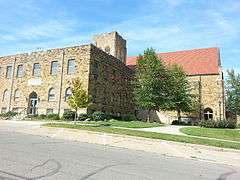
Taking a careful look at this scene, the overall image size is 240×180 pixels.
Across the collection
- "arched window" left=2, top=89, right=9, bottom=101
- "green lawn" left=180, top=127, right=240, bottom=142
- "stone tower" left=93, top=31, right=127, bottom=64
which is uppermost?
"stone tower" left=93, top=31, right=127, bottom=64

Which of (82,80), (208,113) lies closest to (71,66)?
(82,80)

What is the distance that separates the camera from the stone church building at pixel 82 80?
34.6m

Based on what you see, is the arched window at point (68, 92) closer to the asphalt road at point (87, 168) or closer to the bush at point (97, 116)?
the bush at point (97, 116)

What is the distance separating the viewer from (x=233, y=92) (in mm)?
39469

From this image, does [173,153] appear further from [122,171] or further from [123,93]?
[123,93]

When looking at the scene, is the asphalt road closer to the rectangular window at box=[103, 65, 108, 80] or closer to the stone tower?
the rectangular window at box=[103, 65, 108, 80]

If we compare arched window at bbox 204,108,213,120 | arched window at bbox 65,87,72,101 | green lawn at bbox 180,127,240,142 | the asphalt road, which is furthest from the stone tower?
the asphalt road

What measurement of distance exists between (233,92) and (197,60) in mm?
10557

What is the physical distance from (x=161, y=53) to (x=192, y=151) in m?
42.3

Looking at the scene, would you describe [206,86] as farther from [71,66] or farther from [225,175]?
[225,175]

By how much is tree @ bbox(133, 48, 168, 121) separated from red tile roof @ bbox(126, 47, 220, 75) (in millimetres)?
12003

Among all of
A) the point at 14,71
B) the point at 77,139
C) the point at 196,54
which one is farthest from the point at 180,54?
the point at 77,139

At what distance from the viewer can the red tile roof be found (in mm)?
45625

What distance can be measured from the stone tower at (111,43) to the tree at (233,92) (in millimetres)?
18366
